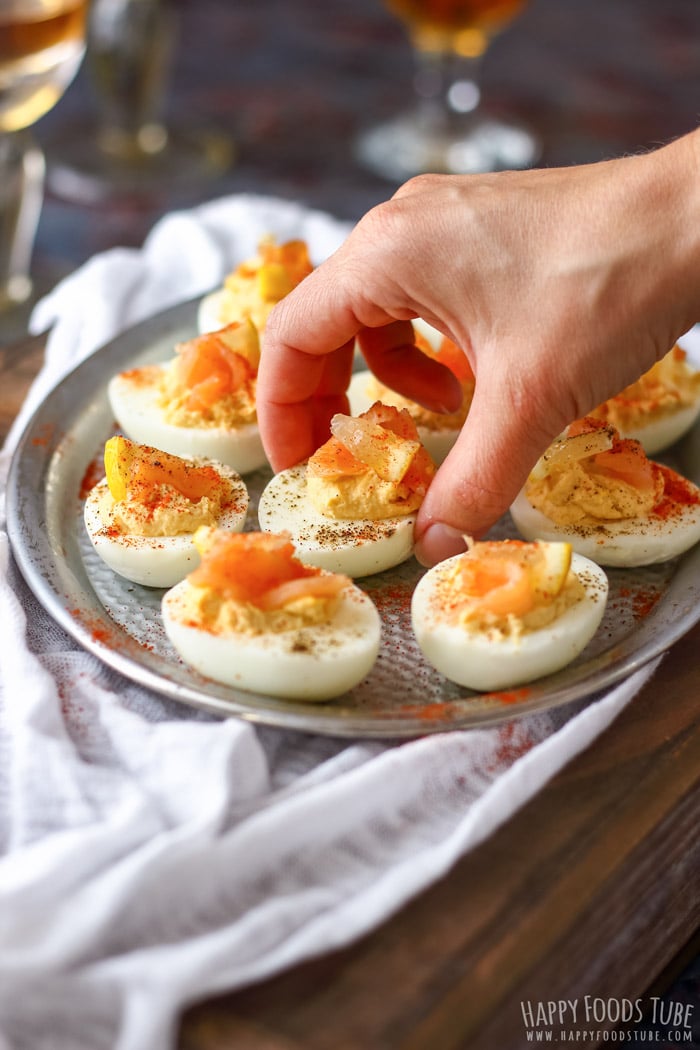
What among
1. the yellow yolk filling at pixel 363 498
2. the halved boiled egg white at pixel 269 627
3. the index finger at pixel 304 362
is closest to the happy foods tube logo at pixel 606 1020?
the halved boiled egg white at pixel 269 627

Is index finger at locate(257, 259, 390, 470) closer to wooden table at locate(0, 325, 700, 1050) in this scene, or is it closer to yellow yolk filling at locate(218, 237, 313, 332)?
yellow yolk filling at locate(218, 237, 313, 332)

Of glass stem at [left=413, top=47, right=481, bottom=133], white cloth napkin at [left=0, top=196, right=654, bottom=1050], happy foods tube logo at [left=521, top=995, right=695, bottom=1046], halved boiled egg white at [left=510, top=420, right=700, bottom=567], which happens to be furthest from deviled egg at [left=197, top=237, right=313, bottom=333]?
glass stem at [left=413, top=47, right=481, bottom=133]

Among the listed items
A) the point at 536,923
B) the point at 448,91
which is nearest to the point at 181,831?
the point at 536,923

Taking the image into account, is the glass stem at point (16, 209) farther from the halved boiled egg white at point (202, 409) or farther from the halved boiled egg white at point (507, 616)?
the halved boiled egg white at point (507, 616)

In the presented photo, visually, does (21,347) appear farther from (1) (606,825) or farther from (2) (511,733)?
(1) (606,825)

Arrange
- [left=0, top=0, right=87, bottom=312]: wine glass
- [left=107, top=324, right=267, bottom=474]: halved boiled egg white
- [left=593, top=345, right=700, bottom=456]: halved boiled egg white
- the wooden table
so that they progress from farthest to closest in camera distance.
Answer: [left=0, top=0, right=87, bottom=312]: wine glass, [left=593, top=345, right=700, bottom=456]: halved boiled egg white, [left=107, top=324, right=267, bottom=474]: halved boiled egg white, the wooden table

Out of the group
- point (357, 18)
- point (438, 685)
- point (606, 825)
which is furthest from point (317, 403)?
point (357, 18)
